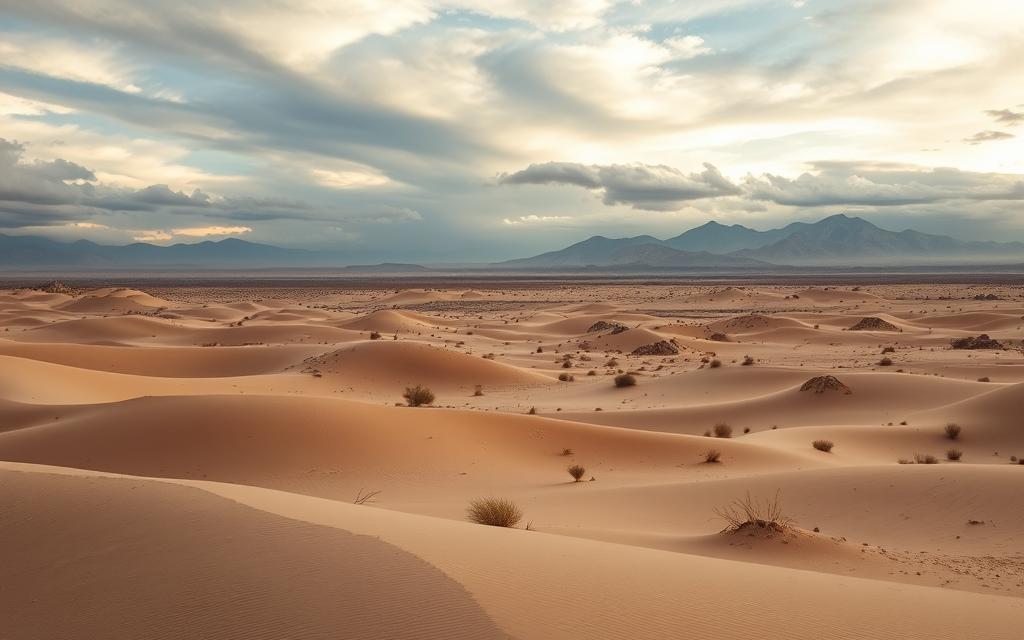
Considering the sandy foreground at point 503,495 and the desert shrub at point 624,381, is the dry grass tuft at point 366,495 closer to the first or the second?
the sandy foreground at point 503,495

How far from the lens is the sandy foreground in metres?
5.64

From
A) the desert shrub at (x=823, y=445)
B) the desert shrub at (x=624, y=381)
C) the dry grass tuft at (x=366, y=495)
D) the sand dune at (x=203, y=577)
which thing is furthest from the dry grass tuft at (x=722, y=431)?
the sand dune at (x=203, y=577)

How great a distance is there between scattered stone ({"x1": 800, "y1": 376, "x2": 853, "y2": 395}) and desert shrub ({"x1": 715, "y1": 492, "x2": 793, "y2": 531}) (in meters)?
14.5

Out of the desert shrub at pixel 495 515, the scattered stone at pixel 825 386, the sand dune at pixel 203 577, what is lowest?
the scattered stone at pixel 825 386

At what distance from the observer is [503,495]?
13.6 m

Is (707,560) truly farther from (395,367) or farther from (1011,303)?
(1011,303)

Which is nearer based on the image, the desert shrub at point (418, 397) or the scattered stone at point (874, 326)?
the desert shrub at point (418, 397)

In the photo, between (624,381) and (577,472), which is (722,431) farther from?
(624,381)

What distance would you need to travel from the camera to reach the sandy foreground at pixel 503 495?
5.64m

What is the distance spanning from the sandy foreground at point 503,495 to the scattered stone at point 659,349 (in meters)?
2.55

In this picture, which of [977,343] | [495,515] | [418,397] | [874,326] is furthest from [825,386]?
[874,326]

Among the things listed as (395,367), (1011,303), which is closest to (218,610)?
(395,367)

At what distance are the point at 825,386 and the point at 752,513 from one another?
16.3m

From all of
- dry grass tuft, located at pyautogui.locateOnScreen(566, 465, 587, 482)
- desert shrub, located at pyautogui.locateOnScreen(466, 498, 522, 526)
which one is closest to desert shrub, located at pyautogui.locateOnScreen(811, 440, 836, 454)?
dry grass tuft, located at pyautogui.locateOnScreen(566, 465, 587, 482)
